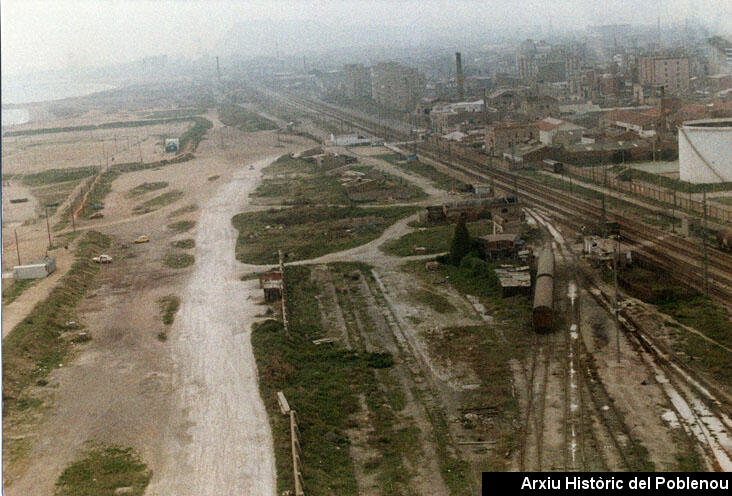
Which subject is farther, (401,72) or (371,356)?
(401,72)

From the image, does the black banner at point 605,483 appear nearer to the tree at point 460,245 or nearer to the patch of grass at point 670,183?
the tree at point 460,245

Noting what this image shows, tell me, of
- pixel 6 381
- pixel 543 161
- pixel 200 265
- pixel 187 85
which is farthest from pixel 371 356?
pixel 187 85

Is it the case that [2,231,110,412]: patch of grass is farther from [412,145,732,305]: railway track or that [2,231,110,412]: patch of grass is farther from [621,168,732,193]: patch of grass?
[621,168,732,193]: patch of grass

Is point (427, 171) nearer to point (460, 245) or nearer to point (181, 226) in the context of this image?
point (181, 226)

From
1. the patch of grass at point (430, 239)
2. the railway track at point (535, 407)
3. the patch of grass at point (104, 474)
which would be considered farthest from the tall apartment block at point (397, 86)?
the patch of grass at point (104, 474)

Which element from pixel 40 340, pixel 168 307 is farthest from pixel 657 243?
pixel 40 340

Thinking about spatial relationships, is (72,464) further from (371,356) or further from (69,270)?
(69,270)
